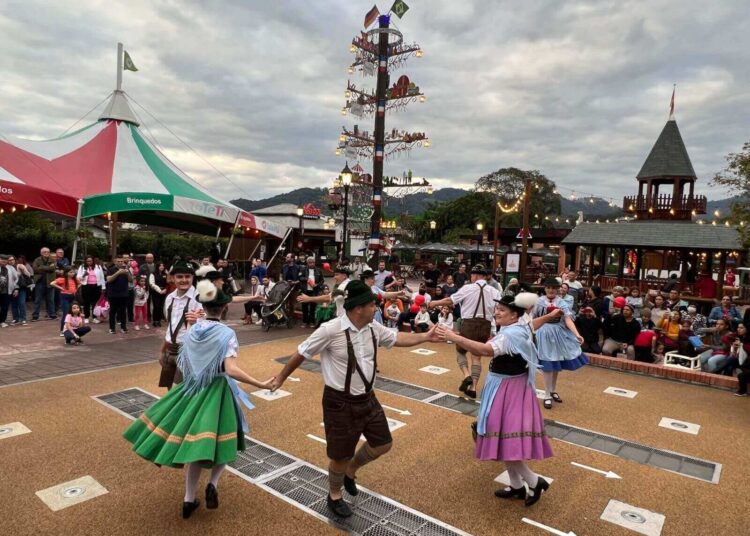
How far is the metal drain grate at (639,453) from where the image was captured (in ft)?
14.9

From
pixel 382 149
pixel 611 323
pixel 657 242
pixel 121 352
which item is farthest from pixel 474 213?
pixel 121 352

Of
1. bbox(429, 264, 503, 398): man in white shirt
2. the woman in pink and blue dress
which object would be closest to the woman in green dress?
the woman in pink and blue dress

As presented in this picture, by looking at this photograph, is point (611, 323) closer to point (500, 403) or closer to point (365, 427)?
point (500, 403)

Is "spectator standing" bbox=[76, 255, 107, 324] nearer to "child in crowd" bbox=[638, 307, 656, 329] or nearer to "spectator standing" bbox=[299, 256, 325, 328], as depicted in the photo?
"spectator standing" bbox=[299, 256, 325, 328]

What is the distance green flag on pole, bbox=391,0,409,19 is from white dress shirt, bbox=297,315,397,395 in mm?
19286

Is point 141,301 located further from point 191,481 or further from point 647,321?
point 647,321

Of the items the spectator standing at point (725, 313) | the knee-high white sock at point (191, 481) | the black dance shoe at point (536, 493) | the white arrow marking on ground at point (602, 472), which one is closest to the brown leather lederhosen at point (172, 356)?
the knee-high white sock at point (191, 481)

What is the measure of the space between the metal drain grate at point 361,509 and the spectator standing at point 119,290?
758 cm

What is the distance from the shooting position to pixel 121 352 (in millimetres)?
8477

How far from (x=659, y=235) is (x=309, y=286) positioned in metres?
17.9

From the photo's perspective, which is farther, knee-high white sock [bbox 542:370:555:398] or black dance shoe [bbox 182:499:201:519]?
knee-high white sock [bbox 542:370:555:398]

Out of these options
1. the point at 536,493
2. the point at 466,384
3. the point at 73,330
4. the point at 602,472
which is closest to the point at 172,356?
the point at 536,493

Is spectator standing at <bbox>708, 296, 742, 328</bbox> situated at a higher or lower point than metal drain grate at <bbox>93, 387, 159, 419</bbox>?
higher

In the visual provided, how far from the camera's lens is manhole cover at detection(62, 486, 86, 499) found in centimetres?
366
